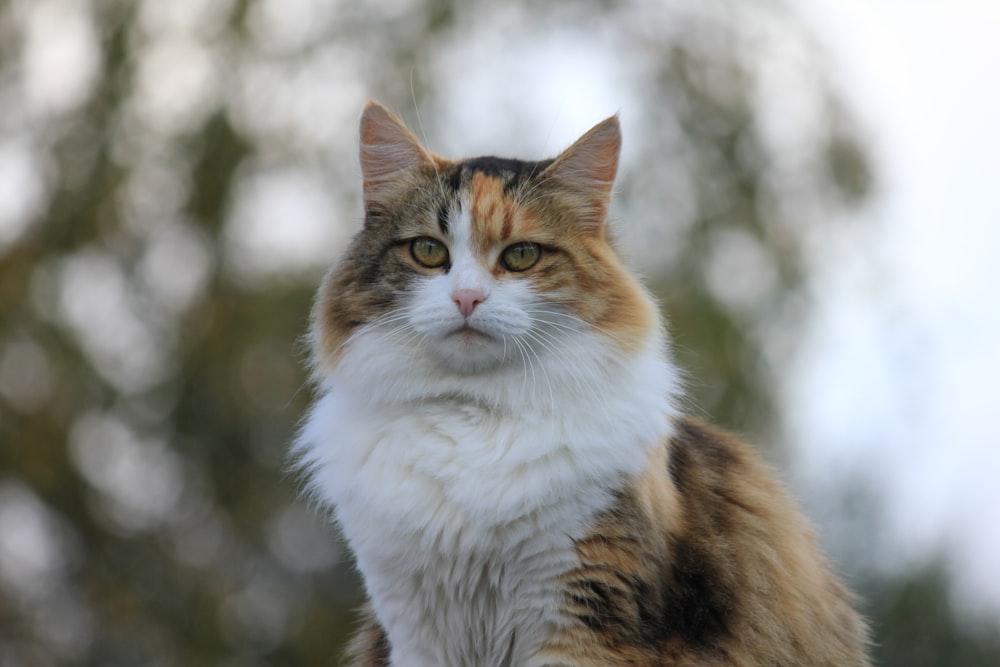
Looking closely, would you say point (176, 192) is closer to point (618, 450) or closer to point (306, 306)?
point (306, 306)

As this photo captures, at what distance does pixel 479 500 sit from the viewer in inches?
119

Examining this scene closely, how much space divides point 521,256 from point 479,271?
0.17 meters

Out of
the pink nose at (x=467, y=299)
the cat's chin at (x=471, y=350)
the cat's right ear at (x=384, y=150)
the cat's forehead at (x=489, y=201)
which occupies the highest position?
the cat's right ear at (x=384, y=150)

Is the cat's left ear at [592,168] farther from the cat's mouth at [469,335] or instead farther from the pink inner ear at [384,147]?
the cat's mouth at [469,335]

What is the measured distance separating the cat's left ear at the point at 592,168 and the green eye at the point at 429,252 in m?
0.41

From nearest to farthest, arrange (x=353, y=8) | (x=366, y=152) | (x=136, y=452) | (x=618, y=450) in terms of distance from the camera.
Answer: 1. (x=618, y=450)
2. (x=366, y=152)
3. (x=136, y=452)
4. (x=353, y=8)

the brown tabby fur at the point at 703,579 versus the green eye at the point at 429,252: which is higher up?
the green eye at the point at 429,252

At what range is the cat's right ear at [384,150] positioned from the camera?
344 centimetres

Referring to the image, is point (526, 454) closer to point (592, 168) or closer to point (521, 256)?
point (521, 256)

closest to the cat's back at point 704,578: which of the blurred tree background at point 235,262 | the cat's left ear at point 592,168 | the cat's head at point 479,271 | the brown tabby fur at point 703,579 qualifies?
the brown tabby fur at point 703,579

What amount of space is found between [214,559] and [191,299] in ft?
7.39

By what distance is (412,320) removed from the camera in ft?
10.2

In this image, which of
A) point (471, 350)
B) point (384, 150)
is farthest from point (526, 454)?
point (384, 150)

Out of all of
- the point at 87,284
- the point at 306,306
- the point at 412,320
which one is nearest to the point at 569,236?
the point at 412,320
